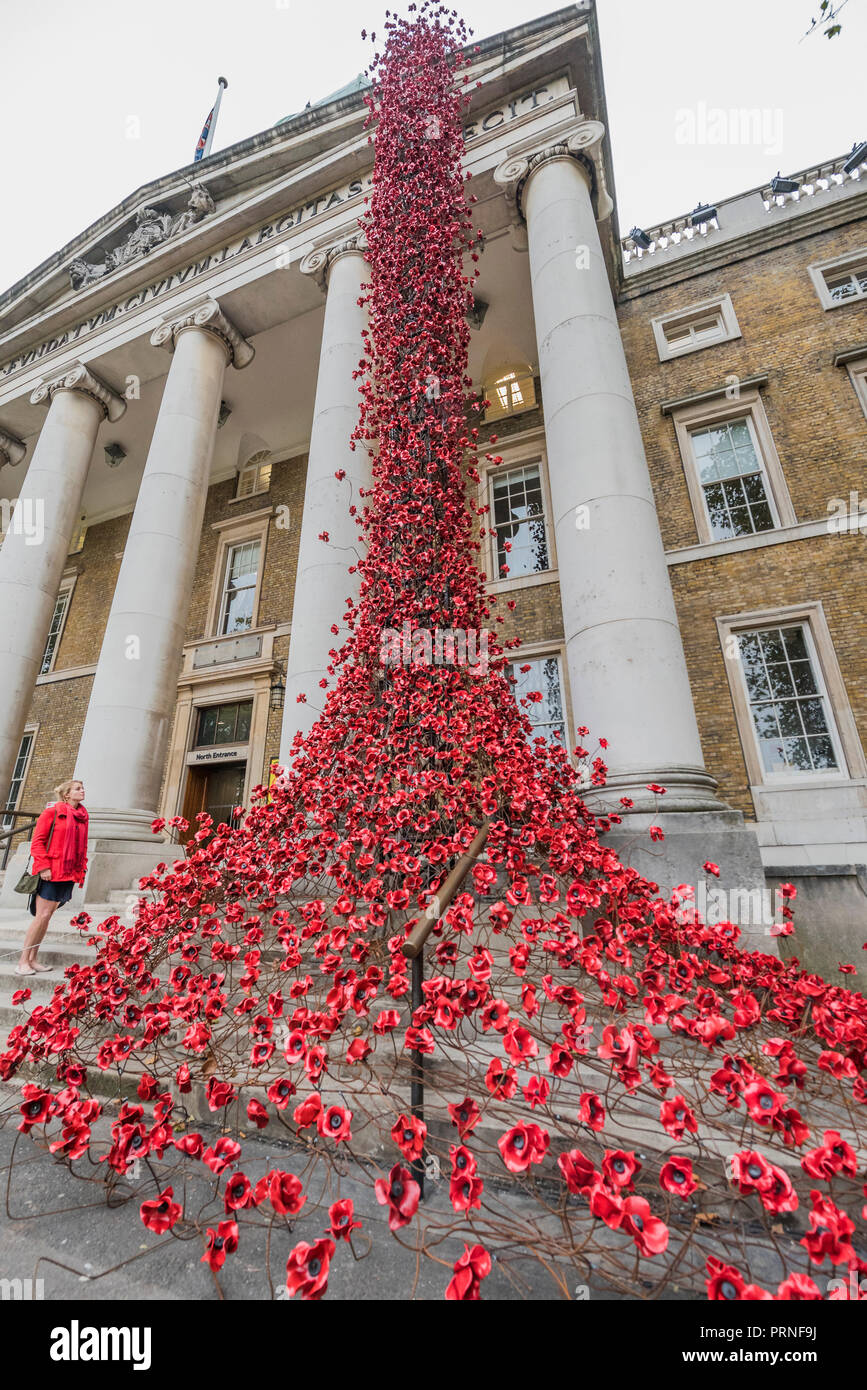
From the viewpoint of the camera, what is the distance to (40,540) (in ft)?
29.8

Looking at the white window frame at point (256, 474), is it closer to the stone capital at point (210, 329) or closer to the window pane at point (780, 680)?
the stone capital at point (210, 329)

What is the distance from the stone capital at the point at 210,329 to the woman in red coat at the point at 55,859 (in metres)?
7.88

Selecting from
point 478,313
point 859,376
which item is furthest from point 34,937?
point 859,376

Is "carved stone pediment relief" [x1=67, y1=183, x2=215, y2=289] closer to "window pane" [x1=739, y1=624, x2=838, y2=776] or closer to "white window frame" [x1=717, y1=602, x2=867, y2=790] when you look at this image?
"white window frame" [x1=717, y1=602, x2=867, y2=790]

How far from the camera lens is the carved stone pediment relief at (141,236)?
10.5 m

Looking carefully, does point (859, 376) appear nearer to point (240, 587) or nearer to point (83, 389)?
point (240, 587)

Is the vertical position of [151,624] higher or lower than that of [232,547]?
lower

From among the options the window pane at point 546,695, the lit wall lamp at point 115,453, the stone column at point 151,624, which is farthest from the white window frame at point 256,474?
the window pane at point 546,695

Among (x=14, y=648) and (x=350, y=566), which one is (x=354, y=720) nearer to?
(x=350, y=566)

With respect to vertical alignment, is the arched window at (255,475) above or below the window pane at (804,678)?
above

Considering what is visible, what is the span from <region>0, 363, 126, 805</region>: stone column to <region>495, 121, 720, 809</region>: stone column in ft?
26.8

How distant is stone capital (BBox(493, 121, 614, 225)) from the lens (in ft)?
22.5

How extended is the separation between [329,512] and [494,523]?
598cm

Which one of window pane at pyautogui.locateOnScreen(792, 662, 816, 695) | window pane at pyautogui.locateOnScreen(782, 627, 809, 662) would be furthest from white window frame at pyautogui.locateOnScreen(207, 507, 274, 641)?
window pane at pyautogui.locateOnScreen(792, 662, 816, 695)
